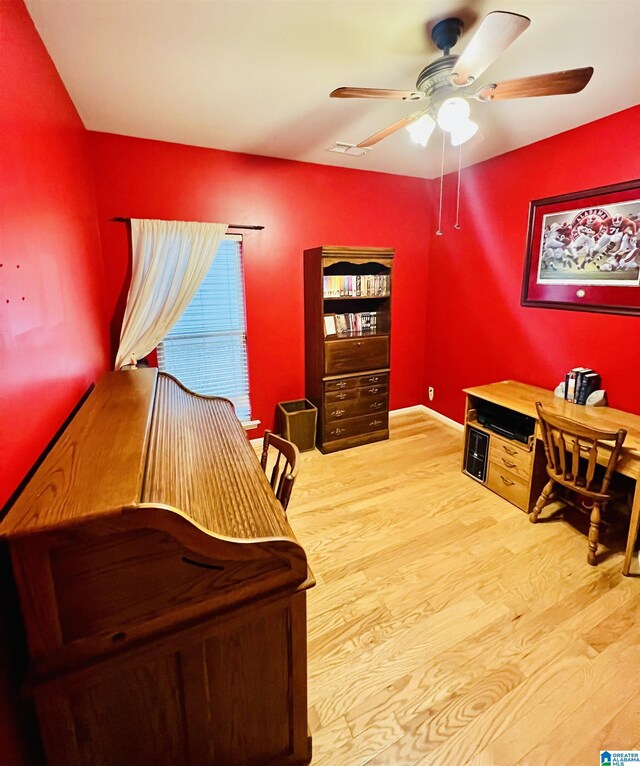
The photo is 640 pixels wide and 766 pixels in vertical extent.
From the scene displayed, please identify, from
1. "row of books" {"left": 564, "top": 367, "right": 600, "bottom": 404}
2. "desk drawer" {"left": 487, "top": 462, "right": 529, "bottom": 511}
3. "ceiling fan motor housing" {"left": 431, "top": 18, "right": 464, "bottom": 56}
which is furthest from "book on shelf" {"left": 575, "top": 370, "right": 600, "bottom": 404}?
"ceiling fan motor housing" {"left": 431, "top": 18, "right": 464, "bottom": 56}

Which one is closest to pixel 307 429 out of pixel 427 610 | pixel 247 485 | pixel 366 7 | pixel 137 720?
pixel 427 610

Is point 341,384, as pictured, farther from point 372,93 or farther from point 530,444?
point 372,93

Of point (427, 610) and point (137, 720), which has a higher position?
point (137, 720)

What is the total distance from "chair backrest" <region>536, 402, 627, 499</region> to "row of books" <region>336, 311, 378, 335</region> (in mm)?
1744

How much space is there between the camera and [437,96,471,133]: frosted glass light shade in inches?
65.1

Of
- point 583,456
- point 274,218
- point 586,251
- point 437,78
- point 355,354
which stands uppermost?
point 437,78

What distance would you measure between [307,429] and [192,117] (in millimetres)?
2445

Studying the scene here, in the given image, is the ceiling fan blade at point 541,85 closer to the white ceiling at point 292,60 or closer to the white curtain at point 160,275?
the white ceiling at point 292,60

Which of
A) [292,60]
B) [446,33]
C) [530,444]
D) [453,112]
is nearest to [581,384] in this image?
[530,444]

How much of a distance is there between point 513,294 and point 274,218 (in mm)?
2120

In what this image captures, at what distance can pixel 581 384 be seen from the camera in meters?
2.59

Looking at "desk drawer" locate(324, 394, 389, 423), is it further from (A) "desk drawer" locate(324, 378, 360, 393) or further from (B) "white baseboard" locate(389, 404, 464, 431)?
(B) "white baseboard" locate(389, 404, 464, 431)

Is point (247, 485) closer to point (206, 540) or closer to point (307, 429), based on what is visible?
point (206, 540)

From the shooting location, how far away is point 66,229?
1.75 m
